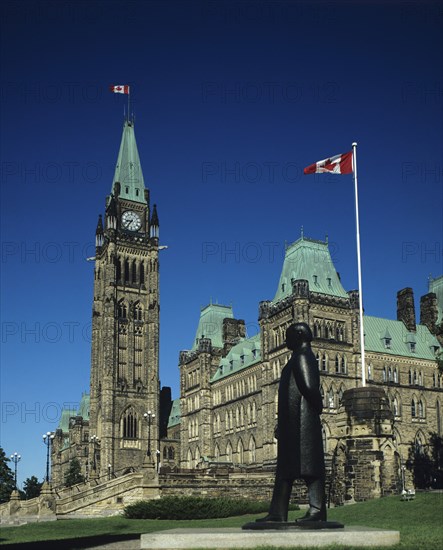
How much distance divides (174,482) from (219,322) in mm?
48198

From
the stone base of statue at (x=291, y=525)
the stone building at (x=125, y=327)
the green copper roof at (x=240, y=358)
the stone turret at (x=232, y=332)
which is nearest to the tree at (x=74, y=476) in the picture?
the stone building at (x=125, y=327)

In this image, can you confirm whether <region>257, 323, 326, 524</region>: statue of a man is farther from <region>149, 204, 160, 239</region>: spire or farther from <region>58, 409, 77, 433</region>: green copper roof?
<region>58, 409, 77, 433</region>: green copper roof

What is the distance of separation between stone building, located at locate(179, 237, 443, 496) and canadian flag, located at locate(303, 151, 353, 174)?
27.8 m

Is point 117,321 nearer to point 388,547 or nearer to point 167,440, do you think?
point 167,440

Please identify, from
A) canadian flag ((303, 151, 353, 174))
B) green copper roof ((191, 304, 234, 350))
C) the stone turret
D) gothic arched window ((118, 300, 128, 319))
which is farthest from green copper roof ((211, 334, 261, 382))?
canadian flag ((303, 151, 353, 174))

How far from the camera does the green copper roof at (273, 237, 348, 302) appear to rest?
70.7 meters

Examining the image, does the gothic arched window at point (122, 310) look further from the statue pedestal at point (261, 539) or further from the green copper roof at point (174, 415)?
the statue pedestal at point (261, 539)

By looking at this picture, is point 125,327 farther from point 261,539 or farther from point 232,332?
point 261,539

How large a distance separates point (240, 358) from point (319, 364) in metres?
17.1

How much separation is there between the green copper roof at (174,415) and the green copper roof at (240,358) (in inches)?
779

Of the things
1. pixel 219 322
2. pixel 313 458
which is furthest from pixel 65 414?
pixel 313 458

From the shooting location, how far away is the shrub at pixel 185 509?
35.9m

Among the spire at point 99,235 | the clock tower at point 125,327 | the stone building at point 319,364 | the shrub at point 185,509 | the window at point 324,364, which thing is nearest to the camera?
the shrub at point 185,509

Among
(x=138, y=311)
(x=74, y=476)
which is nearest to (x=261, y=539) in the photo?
(x=138, y=311)
